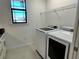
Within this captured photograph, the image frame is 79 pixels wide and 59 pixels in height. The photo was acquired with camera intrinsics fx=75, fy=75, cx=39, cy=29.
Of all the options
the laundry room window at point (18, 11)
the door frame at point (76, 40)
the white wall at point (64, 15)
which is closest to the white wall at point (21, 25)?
the laundry room window at point (18, 11)

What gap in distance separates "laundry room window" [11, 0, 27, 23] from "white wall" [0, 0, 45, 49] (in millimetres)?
160

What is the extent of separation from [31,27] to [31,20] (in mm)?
336

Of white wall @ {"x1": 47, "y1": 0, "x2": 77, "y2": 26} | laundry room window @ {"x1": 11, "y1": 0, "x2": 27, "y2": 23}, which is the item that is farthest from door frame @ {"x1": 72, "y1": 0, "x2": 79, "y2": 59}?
laundry room window @ {"x1": 11, "y1": 0, "x2": 27, "y2": 23}

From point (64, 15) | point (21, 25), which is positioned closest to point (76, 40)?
point (64, 15)

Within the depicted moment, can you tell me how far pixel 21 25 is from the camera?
11.2 feet

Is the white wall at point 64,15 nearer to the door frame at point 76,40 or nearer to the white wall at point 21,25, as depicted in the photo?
the white wall at point 21,25

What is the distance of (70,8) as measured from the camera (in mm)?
2248

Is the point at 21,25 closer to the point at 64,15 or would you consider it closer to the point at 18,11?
the point at 18,11

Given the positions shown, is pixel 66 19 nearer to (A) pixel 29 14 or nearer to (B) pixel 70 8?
(B) pixel 70 8

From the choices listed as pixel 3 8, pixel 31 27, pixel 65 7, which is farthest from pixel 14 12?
pixel 65 7

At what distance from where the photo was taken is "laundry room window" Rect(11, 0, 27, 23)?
10.5 feet

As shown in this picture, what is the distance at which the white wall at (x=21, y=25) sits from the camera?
3.07 m

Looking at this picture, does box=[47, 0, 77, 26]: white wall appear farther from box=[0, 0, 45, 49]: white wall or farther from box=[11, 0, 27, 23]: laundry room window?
box=[11, 0, 27, 23]: laundry room window

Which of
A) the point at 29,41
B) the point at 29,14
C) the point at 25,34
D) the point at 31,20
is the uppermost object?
the point at 29,14
